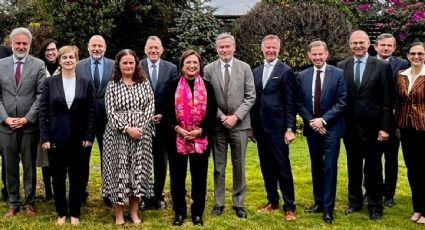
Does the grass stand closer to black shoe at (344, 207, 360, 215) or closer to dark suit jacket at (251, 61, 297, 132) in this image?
black shoe at (344, 207, 360, 215)

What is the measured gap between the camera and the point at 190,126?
6156 mm

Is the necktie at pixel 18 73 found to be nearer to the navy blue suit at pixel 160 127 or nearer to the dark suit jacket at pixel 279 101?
the navy blue suit at pixel 160 127

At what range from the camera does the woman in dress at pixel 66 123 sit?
6.07m

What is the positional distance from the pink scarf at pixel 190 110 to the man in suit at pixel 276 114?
3.05 ft

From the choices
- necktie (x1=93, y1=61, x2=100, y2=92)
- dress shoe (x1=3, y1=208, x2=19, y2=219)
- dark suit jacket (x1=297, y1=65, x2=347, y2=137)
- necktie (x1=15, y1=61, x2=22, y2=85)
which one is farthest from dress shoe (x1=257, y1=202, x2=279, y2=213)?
necktie (x1=15, y1=61, x2=22, y2=85)

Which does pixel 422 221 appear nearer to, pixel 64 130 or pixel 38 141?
pixel 64 130

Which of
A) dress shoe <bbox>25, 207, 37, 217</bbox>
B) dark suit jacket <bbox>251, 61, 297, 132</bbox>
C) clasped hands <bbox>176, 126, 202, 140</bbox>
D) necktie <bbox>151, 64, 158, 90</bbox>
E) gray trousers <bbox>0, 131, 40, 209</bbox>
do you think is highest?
necktie <bbox>151, 64, 158, 90</bbox>

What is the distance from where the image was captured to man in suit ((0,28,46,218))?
252 inches

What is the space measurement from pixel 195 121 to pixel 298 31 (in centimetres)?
1072

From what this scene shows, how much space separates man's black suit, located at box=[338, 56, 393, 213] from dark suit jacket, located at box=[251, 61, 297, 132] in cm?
74

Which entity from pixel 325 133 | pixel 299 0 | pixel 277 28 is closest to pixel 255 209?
pixel 325 133

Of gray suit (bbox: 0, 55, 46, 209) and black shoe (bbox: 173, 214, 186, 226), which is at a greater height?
gray suit (bbox: 0, 55, 46, 209)

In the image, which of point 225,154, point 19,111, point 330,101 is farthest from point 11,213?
point 330,101

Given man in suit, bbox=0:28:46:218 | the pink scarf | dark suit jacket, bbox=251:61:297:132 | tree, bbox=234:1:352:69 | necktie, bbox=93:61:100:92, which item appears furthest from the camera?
tree, bbox=234:1:352:69
